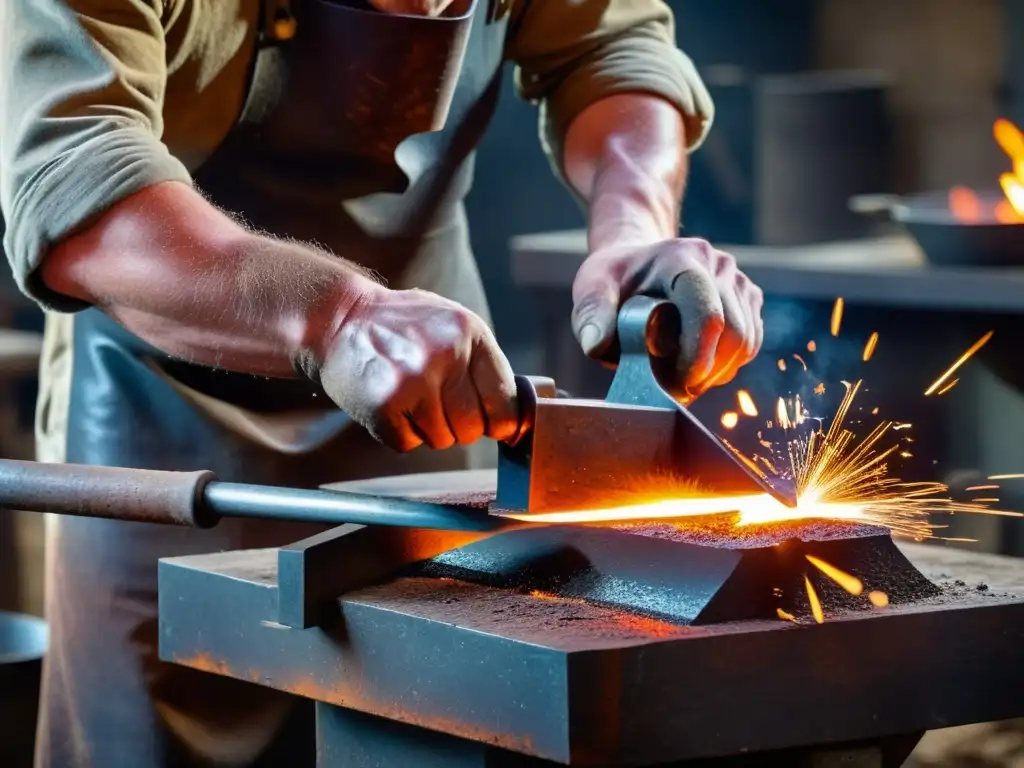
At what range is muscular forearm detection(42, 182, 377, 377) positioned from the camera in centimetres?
169

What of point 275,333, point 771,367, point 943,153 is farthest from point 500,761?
point 943,153

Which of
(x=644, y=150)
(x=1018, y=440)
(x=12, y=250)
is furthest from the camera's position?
(x=1018, y=440)

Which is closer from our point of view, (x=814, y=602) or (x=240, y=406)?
(x=814, y=602)

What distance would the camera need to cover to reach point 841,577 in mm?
1567

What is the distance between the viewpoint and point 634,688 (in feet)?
4.55

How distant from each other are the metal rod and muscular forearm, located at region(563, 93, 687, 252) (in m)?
0.77

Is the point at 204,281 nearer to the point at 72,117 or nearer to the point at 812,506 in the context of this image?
the point at 72,117

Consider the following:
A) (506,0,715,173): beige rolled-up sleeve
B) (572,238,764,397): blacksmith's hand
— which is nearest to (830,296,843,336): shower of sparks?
(506,0,715,173): beige rolled-up sleeve

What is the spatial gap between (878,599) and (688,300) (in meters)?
0.42

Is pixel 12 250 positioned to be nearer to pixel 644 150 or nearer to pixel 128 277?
pixel 128 277

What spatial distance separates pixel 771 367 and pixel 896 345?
0.82ft

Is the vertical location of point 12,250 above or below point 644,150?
below

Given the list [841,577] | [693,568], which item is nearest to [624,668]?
[693,568]

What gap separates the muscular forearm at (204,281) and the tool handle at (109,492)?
16cm
